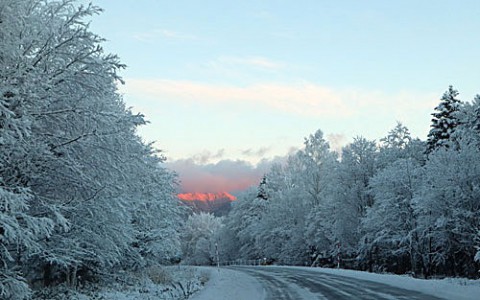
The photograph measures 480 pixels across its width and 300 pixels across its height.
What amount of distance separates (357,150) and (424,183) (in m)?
13.2

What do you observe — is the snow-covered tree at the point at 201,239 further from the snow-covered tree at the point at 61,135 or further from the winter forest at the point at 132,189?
the snow-covered tree at the point at 61,135

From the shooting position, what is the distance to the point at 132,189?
40.1 ft

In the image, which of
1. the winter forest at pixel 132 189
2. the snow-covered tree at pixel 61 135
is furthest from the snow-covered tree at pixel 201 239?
the snow-covered tree at pixel 61 135

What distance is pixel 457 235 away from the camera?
101ft

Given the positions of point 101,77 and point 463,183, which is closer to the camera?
point 101,77

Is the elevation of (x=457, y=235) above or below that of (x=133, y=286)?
above

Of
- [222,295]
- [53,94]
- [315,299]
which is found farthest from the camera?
[222,295]

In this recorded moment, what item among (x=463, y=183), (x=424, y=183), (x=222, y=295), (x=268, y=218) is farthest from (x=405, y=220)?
(x=268, y=218)

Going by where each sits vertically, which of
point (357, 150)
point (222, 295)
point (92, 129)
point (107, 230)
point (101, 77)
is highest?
point (357, 150)

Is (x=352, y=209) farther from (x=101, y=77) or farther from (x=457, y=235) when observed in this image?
(x=101, y=77)

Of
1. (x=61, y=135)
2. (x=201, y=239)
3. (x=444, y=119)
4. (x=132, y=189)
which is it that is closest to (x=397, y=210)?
(x=444, y=119)

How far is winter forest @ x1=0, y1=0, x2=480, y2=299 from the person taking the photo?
348 inches

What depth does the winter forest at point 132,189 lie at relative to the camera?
884 cm

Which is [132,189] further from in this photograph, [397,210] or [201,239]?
[201,239]
